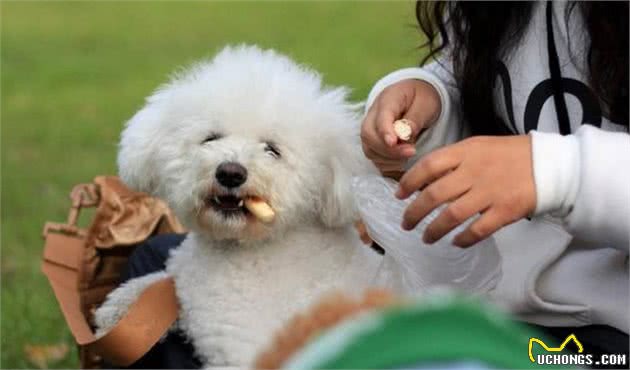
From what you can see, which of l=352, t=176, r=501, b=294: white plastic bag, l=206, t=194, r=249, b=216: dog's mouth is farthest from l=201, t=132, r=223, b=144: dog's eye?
l=352, t=176, r=501, b=294: white plastic bag

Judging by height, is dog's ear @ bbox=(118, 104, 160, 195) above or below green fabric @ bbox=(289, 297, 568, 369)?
above

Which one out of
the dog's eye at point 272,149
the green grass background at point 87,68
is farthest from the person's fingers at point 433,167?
the green grass background at point 87,68

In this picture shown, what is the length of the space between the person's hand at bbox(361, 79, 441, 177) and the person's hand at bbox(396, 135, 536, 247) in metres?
0.32

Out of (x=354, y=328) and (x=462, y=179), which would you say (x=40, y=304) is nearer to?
(x=462, y=179)

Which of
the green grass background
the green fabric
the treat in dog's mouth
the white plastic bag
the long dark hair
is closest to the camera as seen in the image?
the green fabric

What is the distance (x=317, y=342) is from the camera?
2.77 ft

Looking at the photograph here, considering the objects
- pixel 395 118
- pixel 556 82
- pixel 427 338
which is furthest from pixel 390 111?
pixel 427 338

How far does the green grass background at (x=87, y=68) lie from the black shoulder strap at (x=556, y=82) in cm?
54

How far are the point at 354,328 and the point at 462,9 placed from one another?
1.12 m

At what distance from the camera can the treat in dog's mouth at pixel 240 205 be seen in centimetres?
183

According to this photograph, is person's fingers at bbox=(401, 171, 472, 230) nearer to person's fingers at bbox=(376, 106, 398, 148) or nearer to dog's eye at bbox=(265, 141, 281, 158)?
person's fingers at bbox=(376, 106, 398, 148)

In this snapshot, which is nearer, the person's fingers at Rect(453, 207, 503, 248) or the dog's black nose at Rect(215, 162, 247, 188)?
the person's fingers at Rect(453, 207, 503, 248)

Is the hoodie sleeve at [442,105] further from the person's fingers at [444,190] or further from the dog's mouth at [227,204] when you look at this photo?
the person's fingers at [444,190]

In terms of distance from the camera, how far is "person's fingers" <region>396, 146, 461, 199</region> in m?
1.31
